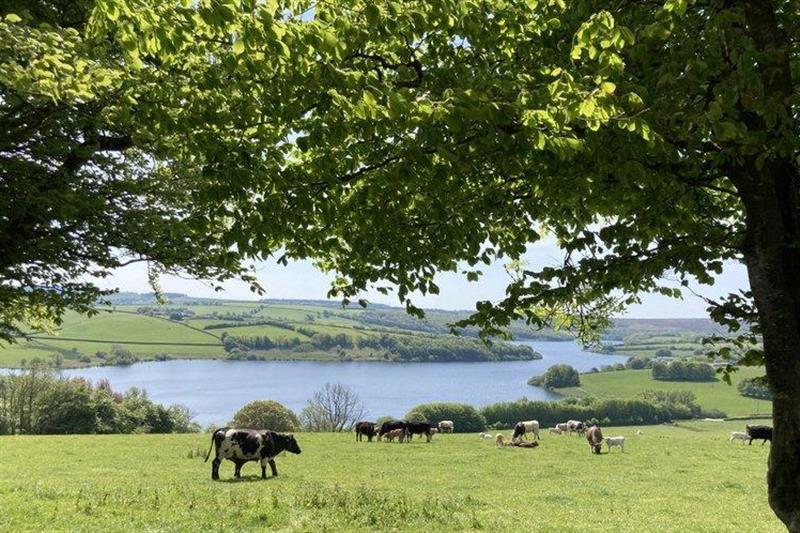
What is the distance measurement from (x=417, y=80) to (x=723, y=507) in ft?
53.9

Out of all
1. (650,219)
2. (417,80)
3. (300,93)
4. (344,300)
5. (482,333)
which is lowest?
(482,333)

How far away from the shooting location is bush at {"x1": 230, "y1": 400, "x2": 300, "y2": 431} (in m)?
54.4

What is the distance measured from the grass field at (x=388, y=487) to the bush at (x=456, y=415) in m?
30.6

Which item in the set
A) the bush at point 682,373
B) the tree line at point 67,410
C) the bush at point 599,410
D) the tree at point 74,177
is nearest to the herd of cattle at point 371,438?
the tree at point 74,177

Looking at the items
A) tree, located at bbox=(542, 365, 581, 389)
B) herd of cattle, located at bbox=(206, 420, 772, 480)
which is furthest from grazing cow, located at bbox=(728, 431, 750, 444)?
tree, located at bbox=(542, 365, 581, 389)

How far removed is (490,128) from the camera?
5777mm

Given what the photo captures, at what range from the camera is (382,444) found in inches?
1347

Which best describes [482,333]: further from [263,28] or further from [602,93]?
[263,28]

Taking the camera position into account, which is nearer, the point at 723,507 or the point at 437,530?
the point at 437,530

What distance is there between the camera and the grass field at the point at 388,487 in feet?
40.2

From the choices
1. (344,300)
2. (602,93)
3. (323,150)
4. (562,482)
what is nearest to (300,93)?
(323,150)

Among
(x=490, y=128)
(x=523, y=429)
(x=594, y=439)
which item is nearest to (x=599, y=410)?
(x=523, y=429)

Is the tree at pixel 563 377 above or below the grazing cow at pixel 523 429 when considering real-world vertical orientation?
below

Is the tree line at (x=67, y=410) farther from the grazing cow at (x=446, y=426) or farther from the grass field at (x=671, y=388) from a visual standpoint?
the grass field at (x=671, y=388)
